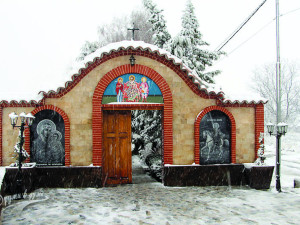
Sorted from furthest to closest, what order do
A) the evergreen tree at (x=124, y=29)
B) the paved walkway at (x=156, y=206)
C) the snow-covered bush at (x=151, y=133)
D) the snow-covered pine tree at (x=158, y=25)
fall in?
the evergreen tree at (x=124, y=29), the snow-covered pine tree at (x=158, y=25), the snow-covered bush at (x=151, y=133), the paved walkway at (x=156, y=206)

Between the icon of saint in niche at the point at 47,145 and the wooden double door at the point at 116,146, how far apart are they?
1.58 meters

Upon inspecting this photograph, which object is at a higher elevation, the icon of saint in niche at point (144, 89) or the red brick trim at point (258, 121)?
the icon of saint in niche at point (144, 89)

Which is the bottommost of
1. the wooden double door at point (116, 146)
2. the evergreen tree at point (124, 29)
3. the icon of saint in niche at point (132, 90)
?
the wooden double door at point (116, 146)

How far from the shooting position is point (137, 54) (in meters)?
8.70

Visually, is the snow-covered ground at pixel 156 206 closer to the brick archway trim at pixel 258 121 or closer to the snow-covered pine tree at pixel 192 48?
the brick archway trim at pixel 258 121

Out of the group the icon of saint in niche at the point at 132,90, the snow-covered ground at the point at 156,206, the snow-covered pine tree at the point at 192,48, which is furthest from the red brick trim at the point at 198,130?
the snow-covered pine tree at the point at 192,48

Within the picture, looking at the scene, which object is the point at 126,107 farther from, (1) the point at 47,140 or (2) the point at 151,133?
(2) the point at 151,133

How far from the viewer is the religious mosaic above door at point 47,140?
8477 millimetres

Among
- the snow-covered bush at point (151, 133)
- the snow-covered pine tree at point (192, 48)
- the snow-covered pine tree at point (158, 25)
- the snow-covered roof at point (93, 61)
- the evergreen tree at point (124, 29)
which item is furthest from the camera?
the evergreen tree at point (124, 29)

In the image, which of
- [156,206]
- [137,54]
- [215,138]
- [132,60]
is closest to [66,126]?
[132,60]

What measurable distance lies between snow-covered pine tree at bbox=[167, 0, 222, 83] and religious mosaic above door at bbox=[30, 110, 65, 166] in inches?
298

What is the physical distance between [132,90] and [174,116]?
68.1 inches

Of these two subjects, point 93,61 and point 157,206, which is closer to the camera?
point 157,206

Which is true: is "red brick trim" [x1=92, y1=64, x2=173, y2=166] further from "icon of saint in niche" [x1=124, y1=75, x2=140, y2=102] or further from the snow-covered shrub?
the snow-covered shrub
